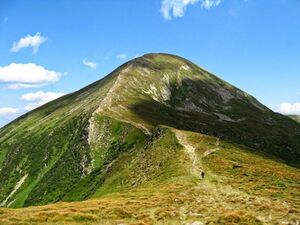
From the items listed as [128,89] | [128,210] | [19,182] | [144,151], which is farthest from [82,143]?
[128,210]

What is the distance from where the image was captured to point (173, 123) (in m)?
157

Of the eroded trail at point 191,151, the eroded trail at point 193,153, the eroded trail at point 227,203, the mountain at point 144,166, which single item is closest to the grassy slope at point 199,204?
the eroded trail at point 227,203

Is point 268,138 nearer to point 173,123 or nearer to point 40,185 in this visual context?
point 173,123

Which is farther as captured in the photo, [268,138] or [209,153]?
[268,138]

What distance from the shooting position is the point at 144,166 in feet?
293

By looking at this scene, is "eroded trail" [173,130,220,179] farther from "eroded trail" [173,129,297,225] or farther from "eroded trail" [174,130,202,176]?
"eroded trail" [173,129,297,225]

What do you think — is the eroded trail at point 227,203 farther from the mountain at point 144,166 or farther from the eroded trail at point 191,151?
the eroded trail at point 191,151

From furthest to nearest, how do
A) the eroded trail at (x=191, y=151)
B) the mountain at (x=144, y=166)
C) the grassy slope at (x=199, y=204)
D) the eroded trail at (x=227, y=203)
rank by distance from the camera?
1. the eroded trail at (x=191, y=151)
2. the mountain at (x=144, y=166)
3. the grassy slope at (x=199, y=204)
4. the eroded trail at (x=227, y=203)

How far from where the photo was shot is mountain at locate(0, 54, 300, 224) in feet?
148

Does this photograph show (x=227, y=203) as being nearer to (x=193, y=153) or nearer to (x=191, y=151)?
(x=193, y=153)

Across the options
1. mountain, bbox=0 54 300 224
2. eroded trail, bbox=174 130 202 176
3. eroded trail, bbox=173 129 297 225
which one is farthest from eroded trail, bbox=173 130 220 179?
eroded trail, bbox=173 129 297 225

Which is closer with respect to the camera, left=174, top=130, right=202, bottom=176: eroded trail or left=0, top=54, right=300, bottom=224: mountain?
left=0, top=54, right=300, bottom=224: mountain

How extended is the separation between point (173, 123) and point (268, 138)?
5030 cm

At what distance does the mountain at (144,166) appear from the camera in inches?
1781
